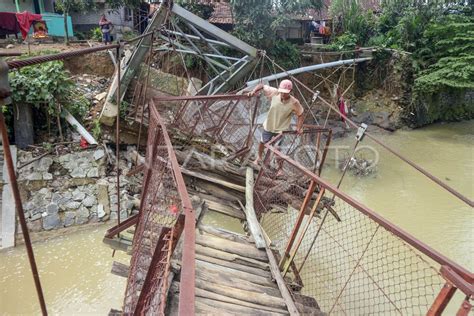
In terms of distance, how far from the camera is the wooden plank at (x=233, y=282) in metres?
2.93

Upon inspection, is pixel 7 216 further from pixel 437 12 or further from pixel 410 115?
pixel 437 12

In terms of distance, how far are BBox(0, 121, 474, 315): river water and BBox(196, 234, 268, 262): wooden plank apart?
9.36 feet

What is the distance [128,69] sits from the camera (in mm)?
7195

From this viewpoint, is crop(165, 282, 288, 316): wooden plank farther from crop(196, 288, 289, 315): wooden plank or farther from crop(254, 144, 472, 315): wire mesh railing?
crop(254, 144, 472, 315): wire mesh railing

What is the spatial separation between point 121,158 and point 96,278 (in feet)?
10.8

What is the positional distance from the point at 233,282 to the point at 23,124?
6704mm

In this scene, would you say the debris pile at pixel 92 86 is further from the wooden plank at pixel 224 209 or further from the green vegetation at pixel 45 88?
the wooden plank at pixel 224 209

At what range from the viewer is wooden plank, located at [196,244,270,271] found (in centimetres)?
330

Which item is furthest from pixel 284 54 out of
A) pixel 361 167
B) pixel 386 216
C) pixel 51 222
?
pixel 51 222

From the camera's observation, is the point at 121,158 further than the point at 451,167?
No

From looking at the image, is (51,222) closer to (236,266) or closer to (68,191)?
(68,191)

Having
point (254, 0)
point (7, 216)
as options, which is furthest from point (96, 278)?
point (254, 0)

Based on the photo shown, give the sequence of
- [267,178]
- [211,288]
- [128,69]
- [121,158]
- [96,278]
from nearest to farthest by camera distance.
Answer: [211,288] → [267,178] → [96,278] → [128,69] → [121,158]

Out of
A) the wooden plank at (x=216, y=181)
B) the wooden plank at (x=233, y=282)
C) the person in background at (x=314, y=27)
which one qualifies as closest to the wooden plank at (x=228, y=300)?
the wooden plank at (x=233, y=282)
